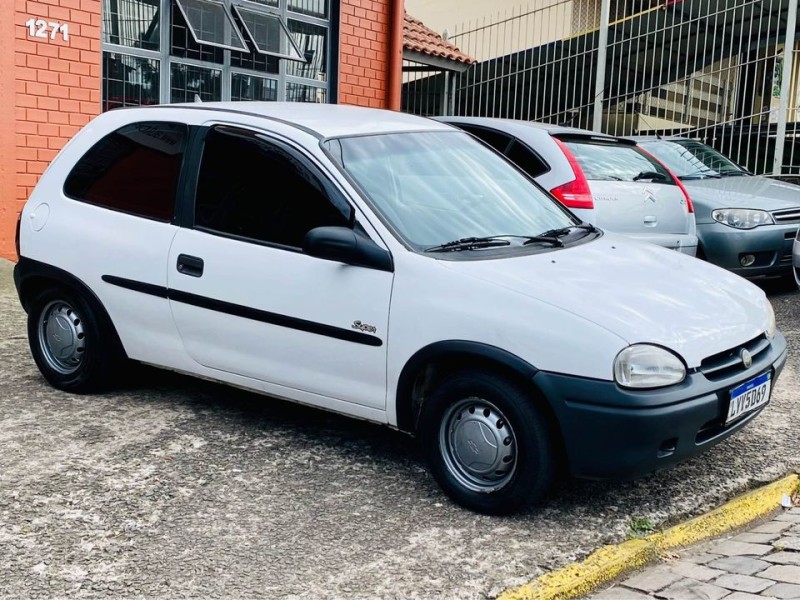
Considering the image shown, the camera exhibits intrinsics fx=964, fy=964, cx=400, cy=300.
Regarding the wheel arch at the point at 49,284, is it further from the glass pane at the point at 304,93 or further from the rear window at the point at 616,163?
the glass pane at the point at 304,93

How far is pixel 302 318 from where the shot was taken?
441 cm

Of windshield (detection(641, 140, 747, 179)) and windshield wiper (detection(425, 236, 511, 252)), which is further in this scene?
windshield (detection(641, 140, 747, 179))

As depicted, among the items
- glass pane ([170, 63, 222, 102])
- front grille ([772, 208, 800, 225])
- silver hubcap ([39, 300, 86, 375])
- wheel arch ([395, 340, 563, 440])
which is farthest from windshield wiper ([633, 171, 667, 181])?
glass pane ([170, 63, 222, 102])

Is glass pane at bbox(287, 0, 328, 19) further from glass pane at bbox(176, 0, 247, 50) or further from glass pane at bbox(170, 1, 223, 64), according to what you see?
glass pane at bbox(170, 1, 223, 64)

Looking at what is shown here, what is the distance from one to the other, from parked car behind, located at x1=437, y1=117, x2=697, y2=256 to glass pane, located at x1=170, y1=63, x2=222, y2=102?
13.6 feet

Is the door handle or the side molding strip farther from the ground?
the door handle

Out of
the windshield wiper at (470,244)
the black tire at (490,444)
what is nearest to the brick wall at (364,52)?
the windshield wiper at (470,244)

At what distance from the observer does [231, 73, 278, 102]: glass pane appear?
39.4ft

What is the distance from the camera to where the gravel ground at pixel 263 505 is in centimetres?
346

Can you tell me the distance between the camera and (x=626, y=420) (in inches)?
143

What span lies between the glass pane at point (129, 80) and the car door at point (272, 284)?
631 centimetres

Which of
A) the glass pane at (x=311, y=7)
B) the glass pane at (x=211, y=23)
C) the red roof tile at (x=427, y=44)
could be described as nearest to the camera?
the glass pane at (x=211, y=23)

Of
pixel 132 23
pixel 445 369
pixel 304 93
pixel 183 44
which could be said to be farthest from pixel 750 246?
pixel 132 23

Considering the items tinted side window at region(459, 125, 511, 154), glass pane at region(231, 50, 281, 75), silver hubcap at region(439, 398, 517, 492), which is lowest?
silver hubcap at region(439, 398, 517, 492)
